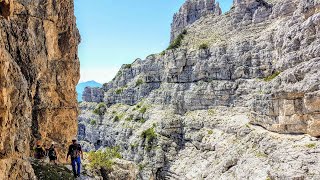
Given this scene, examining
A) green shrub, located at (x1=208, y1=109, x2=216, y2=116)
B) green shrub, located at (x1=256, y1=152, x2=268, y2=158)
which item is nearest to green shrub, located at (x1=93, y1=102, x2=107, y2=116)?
green shrub, located at (x1=208, y1=109, x2=216, y2=116)

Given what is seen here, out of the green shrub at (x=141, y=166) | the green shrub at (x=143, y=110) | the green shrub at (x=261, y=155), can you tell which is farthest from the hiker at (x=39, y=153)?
the green shrub at (x=143, y=110)

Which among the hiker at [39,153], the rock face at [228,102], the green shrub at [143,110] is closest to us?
the hiker at [39,153]

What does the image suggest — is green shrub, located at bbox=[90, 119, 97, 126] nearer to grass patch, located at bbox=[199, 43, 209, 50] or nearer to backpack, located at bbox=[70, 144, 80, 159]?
grass patch, located at bbox=[199, 43, 209, 50]

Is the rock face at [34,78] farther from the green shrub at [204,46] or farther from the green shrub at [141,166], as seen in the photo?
the green shrub at [204,46]

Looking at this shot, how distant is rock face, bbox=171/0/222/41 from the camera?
122662 millimetres

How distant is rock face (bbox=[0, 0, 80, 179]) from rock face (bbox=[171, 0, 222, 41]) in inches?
3674

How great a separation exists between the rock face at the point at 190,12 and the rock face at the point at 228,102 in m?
25.0

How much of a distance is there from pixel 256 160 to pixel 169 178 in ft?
82.0

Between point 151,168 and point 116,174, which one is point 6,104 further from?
point 151,168

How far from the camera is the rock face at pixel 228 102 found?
164 feet

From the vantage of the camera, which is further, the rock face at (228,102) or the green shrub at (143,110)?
the green shrub at (143,110)

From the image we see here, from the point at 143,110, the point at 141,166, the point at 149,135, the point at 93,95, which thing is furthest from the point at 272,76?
the point at 93,95

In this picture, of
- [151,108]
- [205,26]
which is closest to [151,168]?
[151,108]

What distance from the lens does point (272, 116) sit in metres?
55.2
